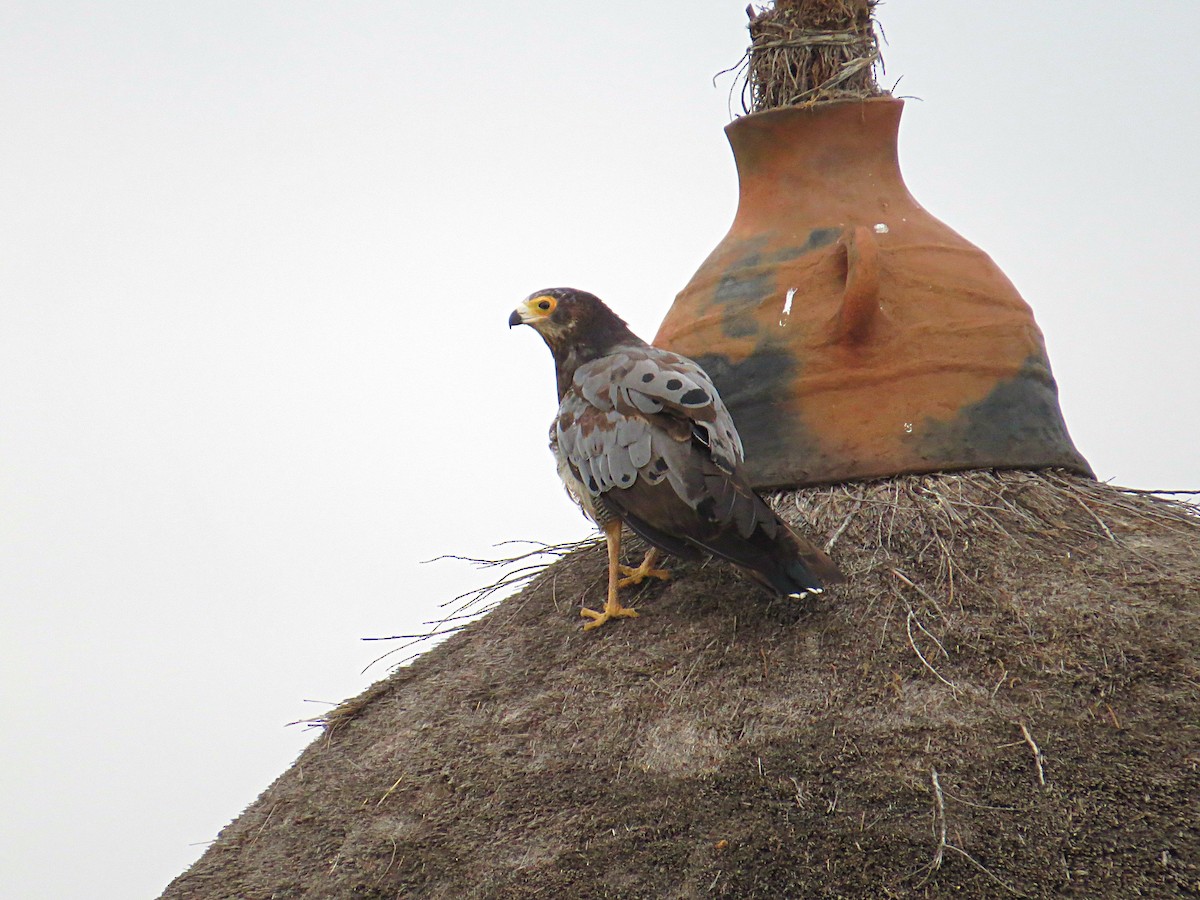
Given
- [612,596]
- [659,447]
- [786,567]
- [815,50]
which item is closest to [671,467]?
[659,447]

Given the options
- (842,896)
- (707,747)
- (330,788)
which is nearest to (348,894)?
(330,788)

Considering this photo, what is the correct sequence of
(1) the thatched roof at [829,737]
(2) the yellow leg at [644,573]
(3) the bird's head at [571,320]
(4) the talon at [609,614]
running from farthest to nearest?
(3) the bird's head at [571,320] < (2) the yellow leg at [644,573] < (4) the talon at [609,614] < (1) the thatched roof at [829,737]

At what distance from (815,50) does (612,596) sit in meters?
2.85

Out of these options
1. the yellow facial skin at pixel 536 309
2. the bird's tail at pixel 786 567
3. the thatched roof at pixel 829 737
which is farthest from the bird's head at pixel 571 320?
the bird's tail at pixel 786 567

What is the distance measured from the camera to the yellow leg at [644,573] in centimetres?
530

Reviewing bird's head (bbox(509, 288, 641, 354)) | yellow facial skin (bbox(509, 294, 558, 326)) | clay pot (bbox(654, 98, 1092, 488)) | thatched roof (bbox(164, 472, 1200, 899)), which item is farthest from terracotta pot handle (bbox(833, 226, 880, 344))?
yellow facial skin (bbox(509, 294, 558, 326))

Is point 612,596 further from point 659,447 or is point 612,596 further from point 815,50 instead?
point 815,50

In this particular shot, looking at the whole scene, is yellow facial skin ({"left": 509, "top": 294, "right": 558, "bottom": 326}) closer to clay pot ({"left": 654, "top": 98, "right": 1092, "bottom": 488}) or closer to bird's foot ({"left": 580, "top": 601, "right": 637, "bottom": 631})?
clay pot ({"left": 654, "top": 98, "right": 1092, "bottom": 488})

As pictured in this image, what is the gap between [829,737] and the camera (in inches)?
169

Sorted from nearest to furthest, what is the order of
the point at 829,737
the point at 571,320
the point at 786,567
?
1. the point at 829,737
2. the point at 786,567
3. the point at 571,320

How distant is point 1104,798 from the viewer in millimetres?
3949

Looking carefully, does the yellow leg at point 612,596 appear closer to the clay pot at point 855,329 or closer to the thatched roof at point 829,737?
the thatched roof at point 829,737

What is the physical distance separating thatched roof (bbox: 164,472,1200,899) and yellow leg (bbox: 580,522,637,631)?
69 mm

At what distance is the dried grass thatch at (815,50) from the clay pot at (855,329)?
0.45ft
